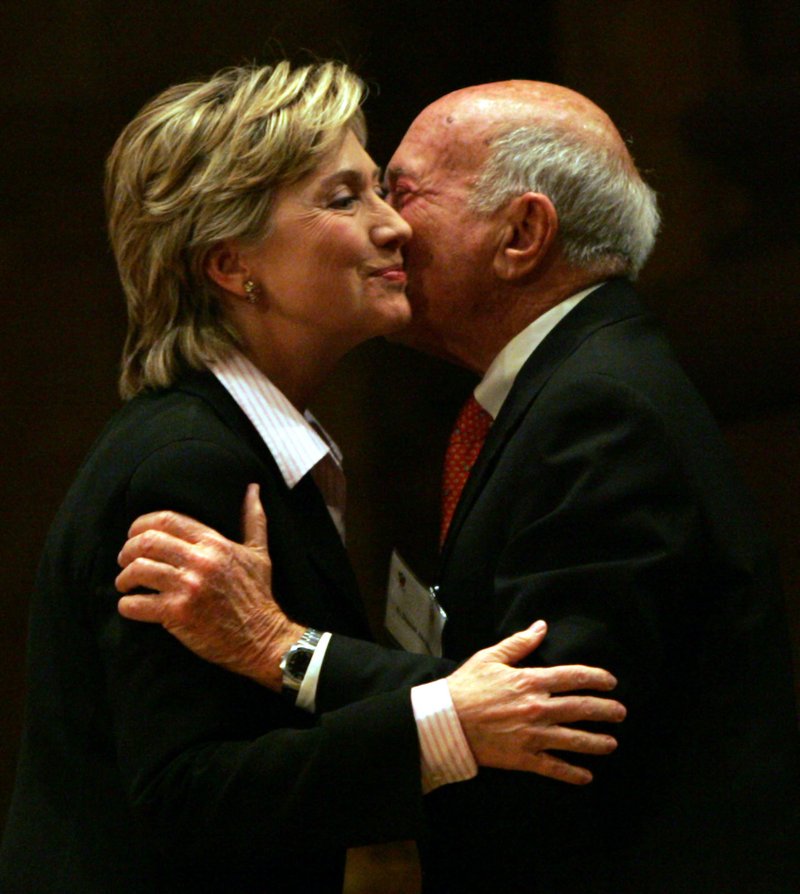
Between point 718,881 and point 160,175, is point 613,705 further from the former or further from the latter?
point 160,175

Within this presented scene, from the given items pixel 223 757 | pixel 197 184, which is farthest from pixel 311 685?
pixel 197 184

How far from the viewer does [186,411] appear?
1937mm

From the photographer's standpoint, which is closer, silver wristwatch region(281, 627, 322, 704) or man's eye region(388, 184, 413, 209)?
silver wristwatch region(281, 627, 322, 704)

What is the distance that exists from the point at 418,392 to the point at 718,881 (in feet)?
5.04

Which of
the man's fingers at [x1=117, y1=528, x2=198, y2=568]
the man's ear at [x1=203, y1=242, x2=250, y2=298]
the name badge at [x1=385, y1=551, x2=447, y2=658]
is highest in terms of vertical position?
the man's ear at [x1=203, y1=242, x2=250, y2=298]

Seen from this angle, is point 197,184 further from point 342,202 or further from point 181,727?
point 181,727

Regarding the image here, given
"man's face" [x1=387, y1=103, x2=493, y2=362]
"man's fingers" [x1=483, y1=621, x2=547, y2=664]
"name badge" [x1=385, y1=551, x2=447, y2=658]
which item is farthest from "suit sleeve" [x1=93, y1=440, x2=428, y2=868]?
"man's face" [x1=387, y1=103, x2=493, y2=362]

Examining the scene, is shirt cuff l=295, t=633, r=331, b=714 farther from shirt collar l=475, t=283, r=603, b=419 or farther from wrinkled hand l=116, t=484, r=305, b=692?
shirt collar l=475, t=283, r=603, b=419

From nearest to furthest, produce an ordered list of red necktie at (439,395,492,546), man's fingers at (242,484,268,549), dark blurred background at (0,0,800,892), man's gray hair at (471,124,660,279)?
man's fingers at (242,484,268,549), man's gray hair at (471,124,660,279), red necktie at (439,395,492,546), dark blurred background at (0,0,800,892)

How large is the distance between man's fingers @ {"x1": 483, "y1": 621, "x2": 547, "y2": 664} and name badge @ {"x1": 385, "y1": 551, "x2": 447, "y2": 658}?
0.24m

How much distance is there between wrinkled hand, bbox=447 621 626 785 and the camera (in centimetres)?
178

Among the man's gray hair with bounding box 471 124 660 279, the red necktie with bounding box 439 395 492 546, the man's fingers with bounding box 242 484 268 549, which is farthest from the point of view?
the red necktie with bounding box 439 395 492 546

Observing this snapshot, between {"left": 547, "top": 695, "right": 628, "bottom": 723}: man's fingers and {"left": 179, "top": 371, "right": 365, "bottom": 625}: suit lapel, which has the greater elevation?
{"left": 179, "top": 371, "right": 365, "bottom": 625}: suit lapel

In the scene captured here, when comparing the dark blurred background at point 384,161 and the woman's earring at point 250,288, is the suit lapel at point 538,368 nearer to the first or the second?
the woman's earring at point 250,288
